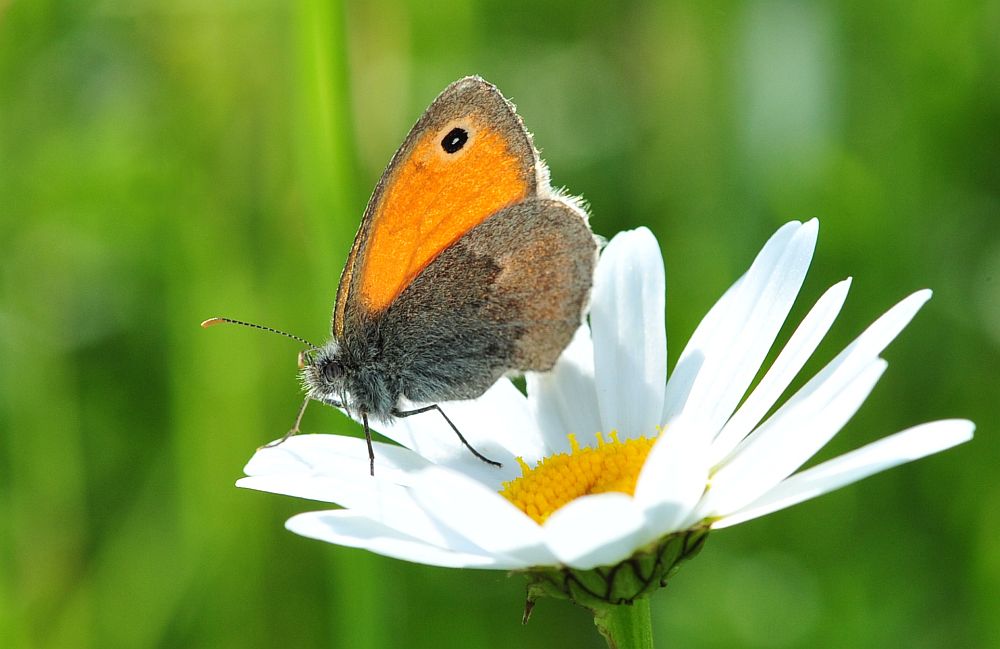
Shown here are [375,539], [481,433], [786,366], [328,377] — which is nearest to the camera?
[375,539]

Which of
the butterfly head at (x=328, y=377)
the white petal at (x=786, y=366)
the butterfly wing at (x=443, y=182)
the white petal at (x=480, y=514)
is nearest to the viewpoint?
the white petal at (x=480, y=514)

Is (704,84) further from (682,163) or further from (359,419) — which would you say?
(359,419)

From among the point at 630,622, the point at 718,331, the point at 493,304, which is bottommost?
the point at 630,622

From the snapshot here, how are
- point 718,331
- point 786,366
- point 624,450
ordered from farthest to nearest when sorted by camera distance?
point 718,331, point 624,450, point 786,366

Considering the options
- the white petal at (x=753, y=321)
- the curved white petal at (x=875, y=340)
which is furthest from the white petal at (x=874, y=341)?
the white petal at (x=753, y=321)

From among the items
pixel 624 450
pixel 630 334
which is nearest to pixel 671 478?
pixel 624 450

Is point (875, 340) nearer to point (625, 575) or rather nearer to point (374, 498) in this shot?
point (625, 575)

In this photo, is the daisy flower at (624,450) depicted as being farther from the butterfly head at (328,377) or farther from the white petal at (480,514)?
the butterfly head at (328,377)
